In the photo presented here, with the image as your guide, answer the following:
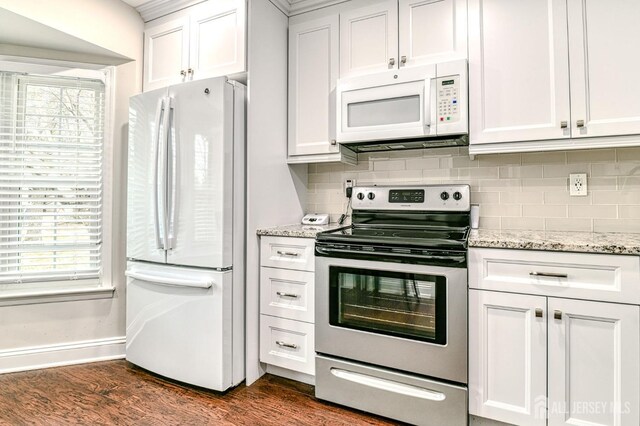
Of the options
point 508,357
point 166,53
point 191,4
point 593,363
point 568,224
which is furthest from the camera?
point 166,53

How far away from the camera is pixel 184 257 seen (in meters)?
1.97

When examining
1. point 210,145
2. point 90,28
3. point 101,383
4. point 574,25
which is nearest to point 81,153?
point 90,28

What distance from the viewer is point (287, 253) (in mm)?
2021

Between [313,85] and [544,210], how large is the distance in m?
1.67

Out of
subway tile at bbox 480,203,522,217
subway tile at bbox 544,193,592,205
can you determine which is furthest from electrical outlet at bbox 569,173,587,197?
subway tile at bbox 480,203,522,217

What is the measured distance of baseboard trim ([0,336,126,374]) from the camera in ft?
7.21

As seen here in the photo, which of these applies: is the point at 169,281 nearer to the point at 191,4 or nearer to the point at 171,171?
the point at 171,171

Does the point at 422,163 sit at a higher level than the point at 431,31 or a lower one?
lower

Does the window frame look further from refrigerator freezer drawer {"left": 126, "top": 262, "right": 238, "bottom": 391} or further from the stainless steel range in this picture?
the stainless steel range

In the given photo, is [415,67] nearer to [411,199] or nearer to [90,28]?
[411,199]

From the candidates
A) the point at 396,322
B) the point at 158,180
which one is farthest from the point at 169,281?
the point at 396,322

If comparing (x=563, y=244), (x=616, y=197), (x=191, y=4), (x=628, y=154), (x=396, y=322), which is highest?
(x=191, y=4)

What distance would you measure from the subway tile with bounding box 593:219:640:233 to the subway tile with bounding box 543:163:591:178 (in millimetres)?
281

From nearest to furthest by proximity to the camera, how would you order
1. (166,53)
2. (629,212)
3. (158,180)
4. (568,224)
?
(629,212) → (568,224) → (158,180) → (166,53)
